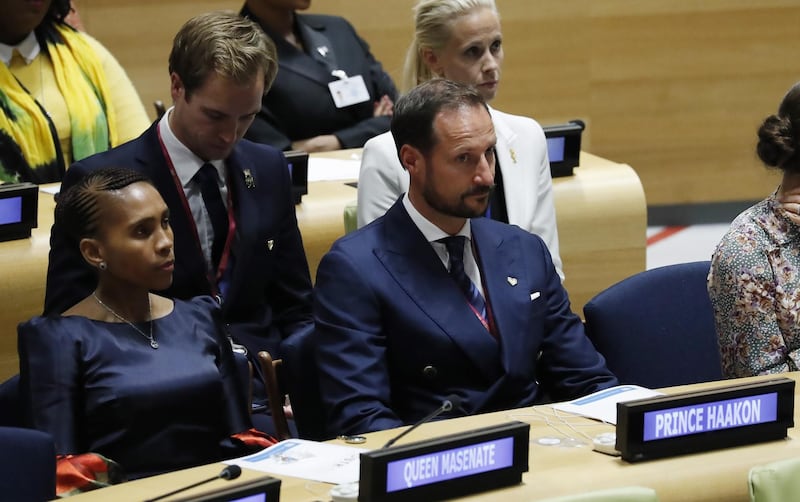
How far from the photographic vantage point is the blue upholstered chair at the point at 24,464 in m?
2.50

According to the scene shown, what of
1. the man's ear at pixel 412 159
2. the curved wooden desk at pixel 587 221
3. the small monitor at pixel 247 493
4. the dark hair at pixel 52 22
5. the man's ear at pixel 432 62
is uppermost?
the dark hair at pixel 52 22

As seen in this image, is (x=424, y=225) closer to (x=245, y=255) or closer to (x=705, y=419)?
(x=245, y=255)

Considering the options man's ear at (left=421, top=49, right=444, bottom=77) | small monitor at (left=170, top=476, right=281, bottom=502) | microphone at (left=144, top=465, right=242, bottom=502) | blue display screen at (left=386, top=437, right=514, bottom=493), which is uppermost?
man's ear at (left=421, top=49, right=444, bottom=77)

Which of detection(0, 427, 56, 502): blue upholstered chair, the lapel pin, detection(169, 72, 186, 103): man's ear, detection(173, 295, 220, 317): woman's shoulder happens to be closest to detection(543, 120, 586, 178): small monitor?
the lapel pin

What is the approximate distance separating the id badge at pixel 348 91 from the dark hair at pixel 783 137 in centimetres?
251

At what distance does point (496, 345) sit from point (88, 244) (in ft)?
3.12

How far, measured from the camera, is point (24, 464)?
2.50 m

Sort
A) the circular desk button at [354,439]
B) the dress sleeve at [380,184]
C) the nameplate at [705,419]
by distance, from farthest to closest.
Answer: the dress sleeve at [380,184], the circular desk button at [354,439], the nameplate at [705,419]

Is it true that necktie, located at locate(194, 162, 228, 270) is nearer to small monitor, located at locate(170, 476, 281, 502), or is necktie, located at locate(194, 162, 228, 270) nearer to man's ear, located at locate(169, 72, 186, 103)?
man's ear, located at locate(169, 72, 186, 103)

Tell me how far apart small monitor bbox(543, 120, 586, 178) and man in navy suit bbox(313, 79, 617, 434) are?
5.34ft

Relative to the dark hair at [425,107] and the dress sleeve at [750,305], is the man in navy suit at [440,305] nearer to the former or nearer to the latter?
Answer: the dark hair at [425,107]

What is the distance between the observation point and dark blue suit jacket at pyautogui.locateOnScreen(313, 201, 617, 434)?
2947 millimetres

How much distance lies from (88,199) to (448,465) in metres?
1.18

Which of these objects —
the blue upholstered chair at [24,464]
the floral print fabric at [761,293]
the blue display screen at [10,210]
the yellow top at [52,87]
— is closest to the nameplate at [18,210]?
the blue display screen at [10,210]
